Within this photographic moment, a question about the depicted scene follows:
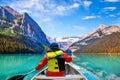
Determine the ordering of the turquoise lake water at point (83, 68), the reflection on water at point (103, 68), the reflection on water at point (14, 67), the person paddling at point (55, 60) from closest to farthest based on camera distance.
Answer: the person paddling at point (55, 60) < the turquoise lake water at point (83, 68) < the reflection on water at point (103, 68) < the reflection on water at point (14, 67)

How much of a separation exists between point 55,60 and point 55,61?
6 centimetres

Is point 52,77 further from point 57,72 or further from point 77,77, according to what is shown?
point 77,77

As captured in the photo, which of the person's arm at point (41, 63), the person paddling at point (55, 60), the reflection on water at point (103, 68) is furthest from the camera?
the reflection on water at point (103, 68)

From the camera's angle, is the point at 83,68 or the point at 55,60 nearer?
the point at 55,60

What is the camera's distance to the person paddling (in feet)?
42.9

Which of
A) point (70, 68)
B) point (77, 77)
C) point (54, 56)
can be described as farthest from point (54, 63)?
point (70, 68)

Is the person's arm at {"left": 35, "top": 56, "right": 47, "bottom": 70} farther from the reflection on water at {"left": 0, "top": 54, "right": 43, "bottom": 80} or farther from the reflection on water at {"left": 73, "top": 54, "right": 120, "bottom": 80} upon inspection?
the reflection on water at {"left": 73, "top": 54, "right": 120, "bottom": 80}

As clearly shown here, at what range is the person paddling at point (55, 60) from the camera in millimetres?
13062

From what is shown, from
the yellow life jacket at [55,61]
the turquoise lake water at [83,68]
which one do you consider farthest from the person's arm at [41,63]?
the turquoise lake water at [83,68]

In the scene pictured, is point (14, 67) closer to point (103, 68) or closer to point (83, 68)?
point (83, 68)

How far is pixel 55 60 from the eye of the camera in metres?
13.3

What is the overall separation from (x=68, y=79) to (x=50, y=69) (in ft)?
3.88

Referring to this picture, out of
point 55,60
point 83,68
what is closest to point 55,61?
point 55,60

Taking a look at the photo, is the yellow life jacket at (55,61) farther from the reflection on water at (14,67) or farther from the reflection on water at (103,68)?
the reflection on water at (14,67)
